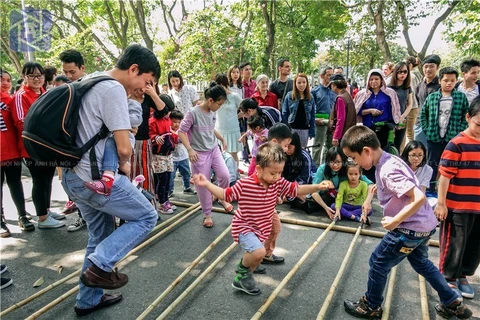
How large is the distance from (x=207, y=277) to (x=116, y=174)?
4.56ft

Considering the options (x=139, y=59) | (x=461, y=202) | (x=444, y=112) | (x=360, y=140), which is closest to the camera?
(x=139, y=59)

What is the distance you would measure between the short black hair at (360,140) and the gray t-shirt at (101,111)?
1474mm

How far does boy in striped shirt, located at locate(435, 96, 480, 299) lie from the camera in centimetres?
264

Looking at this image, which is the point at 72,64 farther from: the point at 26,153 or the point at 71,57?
the point at 26,153

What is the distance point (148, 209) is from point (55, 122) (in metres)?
0.79

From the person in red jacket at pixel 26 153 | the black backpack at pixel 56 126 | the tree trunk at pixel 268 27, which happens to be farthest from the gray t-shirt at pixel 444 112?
the tree trunk at pixel 268 27

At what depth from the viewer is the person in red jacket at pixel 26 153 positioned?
13.3 feet

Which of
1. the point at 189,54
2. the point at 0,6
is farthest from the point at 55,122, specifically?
the point at 0,6

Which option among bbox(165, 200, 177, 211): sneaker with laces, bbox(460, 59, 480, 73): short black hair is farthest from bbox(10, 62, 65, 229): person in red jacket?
bbox(460, 59, 480, 73): short black hair

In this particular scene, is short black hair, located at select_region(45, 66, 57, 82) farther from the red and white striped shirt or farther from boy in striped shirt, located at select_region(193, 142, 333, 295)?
the red and white striped shirt

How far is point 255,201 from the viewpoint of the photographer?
9.20ft

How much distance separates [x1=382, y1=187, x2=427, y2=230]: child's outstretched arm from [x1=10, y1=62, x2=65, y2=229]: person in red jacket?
12.1 feet

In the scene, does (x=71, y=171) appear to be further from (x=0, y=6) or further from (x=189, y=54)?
(x=0, y=6)

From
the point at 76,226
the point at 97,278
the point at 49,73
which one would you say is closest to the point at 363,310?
the point at 97,278
